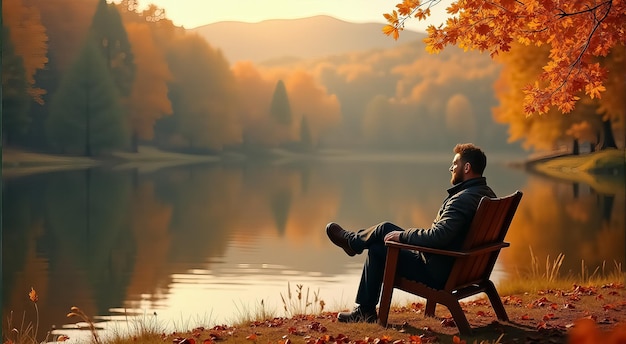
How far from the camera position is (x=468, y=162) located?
541cm

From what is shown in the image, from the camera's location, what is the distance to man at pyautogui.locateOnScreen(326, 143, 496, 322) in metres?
5.27

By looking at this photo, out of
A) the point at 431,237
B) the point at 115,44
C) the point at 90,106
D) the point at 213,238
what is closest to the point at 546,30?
the point at 431,237

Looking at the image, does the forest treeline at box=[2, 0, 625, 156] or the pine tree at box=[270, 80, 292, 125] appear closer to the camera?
the forest treeline at box=[2, 0, 625, 156]

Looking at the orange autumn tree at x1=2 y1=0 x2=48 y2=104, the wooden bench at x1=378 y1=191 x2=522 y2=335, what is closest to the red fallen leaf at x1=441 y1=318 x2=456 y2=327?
the wooden bench at x1=378 y1=191 x2=522 y2=335

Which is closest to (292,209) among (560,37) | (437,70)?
(560,37)

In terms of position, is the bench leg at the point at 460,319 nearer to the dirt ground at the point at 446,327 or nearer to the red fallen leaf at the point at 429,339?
the dirt ground at the point at 446,327

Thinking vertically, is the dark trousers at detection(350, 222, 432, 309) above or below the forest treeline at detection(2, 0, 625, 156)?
below

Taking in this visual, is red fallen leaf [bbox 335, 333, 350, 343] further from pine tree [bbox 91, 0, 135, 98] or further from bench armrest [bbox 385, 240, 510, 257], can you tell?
pine tree [bbox 91, 0, 135, 98]

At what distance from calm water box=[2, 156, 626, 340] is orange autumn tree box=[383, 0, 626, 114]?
242 centimetres

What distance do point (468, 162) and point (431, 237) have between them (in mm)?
538

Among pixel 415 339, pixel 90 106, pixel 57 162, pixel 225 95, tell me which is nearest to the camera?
pixel 415 339

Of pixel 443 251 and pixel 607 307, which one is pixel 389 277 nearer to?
pixel 443 251

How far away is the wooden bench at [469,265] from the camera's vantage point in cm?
525

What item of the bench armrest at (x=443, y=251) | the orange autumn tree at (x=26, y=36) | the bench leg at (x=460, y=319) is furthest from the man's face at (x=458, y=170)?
the orange autumn tree at (x=26, y=36)
